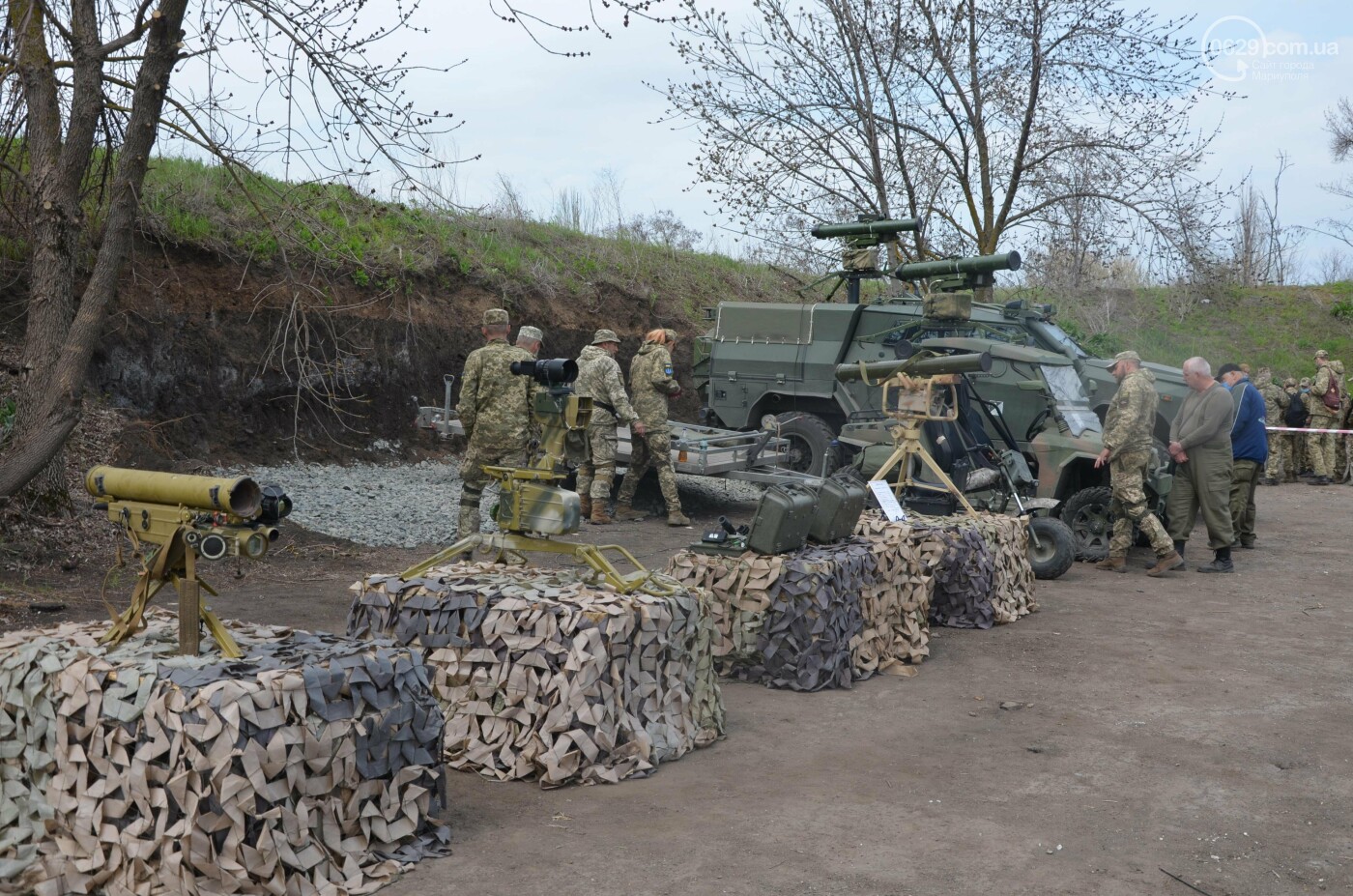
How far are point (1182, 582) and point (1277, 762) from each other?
16.0ft

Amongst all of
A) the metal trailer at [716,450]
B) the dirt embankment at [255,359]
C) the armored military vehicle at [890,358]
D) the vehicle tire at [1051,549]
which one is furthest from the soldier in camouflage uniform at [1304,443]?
the dirt embankment at [255,359]

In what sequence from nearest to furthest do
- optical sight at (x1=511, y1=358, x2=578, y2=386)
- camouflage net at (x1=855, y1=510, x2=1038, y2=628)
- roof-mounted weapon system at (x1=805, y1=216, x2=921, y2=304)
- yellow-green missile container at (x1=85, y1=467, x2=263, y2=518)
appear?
yellow-green missile container at (x1=85, y1=467, x2=263, y2=518) < optical sight at (x1=511, y1=358, x2=578, y2=386) < camouflage net at (x1=855, y1=510, x2=1038, y2=628) < roof-mounted weapon system at (x1=805, y1=216, x2=921, y2=304)

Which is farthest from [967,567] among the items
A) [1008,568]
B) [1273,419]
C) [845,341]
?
[1273,419]

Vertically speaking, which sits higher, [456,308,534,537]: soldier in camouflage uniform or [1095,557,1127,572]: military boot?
[456,308,534,537]: soldier in camouflage uniform

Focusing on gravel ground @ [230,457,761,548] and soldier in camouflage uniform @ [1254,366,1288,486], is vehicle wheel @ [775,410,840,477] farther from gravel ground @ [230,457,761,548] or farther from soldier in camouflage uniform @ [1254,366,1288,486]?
soldier in camouflage uniform @ [1254,366,1288,486]

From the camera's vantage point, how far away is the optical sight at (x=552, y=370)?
495 centimetres

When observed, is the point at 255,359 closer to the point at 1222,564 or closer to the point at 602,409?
the point at 602,409

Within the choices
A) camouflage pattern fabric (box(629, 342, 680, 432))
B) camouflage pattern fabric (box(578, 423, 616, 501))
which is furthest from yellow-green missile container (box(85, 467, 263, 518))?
camouflage pattern fabric (box(629, 342, 680, 432))

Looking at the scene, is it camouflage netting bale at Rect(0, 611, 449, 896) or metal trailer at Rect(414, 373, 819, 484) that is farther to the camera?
metal trailer at Rect(414, 373, 819, 484)

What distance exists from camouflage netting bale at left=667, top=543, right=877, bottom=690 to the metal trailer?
5136 mm

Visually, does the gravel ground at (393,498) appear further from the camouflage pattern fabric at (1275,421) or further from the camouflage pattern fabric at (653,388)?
the camouflage pattern fabric at (1275,421)

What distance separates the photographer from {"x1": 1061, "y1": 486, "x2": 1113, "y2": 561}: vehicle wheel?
10586mm

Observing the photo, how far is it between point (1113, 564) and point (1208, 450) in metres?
1.28

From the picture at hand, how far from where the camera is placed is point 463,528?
8.72 m
